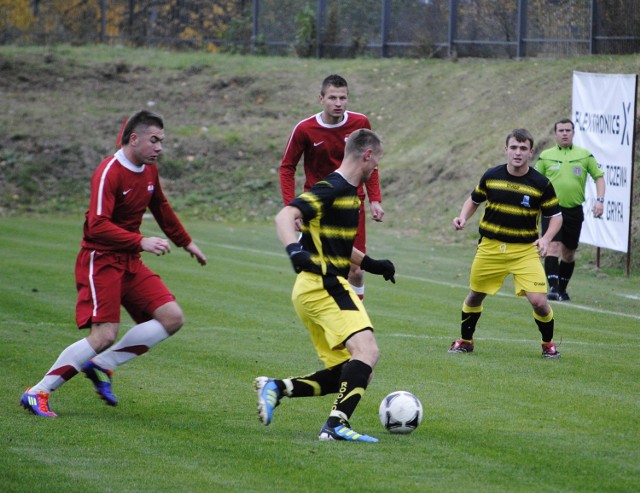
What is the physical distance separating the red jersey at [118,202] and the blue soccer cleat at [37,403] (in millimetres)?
1050

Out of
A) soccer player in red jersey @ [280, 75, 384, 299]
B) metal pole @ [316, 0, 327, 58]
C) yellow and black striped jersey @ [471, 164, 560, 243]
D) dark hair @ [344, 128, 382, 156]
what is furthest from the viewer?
metal pole @ [316, 0, 327, 58]

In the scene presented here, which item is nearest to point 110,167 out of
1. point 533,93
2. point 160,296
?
point 160,296

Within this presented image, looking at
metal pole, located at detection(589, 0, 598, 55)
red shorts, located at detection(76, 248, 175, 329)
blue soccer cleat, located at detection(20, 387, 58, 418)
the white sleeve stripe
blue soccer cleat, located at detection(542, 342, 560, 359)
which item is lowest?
blue soccer cleat, located at detection(542, 342, 560, 359)

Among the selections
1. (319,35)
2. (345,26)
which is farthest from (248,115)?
(345,26)

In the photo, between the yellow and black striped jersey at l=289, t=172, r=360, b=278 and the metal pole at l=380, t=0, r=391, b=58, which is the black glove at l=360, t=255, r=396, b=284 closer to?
the yellow and black striped jersey at l=289, t=172, r=360, b=278

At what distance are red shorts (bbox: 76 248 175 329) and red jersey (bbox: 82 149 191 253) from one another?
0.30ft

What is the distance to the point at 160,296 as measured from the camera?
7930 millimetres

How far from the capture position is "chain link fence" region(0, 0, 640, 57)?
88.0 feet

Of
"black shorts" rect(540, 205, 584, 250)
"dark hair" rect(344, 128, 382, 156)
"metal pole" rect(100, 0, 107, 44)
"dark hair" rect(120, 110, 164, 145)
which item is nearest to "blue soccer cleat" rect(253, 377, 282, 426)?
"dark hair" rect(344, 128, 382, 156)

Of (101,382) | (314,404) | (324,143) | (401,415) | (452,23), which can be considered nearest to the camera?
(401,415)

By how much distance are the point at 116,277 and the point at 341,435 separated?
1.99 metres

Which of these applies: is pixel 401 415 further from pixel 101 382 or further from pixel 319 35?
pixel 319 35

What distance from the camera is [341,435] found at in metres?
6.78

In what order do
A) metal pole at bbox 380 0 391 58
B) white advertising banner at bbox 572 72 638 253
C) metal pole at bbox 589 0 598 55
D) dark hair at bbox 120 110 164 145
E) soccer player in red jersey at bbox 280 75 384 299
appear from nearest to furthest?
dark hair at bbox 120 110 164 145 → soccer player in red jersey at bbox 280 75 384 299 → white advertising banner at bbox 572 72 638 253 → metal pole at bbox 589 0 598 55 → metal pole at bbox 380 0 391 58
